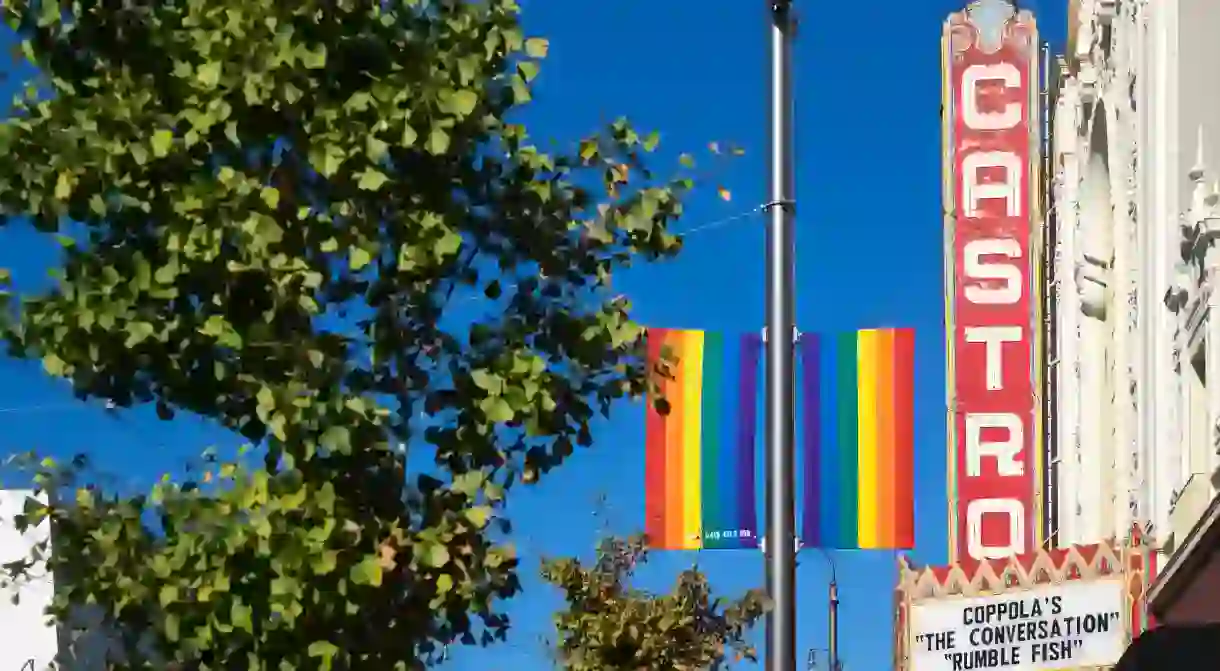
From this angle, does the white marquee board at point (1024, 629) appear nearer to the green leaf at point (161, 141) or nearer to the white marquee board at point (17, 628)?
the white marquee board at point (17, 628)

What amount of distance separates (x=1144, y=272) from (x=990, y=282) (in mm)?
10392

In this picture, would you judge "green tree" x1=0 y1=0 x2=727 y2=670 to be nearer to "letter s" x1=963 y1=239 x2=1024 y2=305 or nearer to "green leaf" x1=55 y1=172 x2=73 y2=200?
"green leaf" x1=55 y1=172 x2=73 y2=200

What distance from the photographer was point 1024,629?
2630cm

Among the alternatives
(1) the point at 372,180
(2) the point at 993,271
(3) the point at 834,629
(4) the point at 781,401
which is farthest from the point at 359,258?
(3) the point at 834,629

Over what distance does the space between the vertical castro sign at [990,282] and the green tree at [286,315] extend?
2668cm

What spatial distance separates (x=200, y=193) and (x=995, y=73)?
1131 inches

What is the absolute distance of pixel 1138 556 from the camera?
25953 mm

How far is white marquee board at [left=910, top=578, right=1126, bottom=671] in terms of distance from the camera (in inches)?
1017

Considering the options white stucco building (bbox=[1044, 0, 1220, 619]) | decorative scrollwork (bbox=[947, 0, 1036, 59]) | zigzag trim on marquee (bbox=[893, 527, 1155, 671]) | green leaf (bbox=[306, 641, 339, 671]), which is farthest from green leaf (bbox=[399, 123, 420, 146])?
decorative scrollwork (bbox=[947, 0, 1036, 59])

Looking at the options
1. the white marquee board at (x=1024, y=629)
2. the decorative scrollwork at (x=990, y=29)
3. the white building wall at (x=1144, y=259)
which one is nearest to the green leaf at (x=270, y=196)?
the white building wall at (x=1144, y=259)

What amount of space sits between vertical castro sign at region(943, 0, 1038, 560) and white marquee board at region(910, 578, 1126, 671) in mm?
8948

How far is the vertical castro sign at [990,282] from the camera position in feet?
118

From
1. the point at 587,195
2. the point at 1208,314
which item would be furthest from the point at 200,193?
the point at 1208,314

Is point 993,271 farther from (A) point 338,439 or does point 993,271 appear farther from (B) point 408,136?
(A) point 338,439
